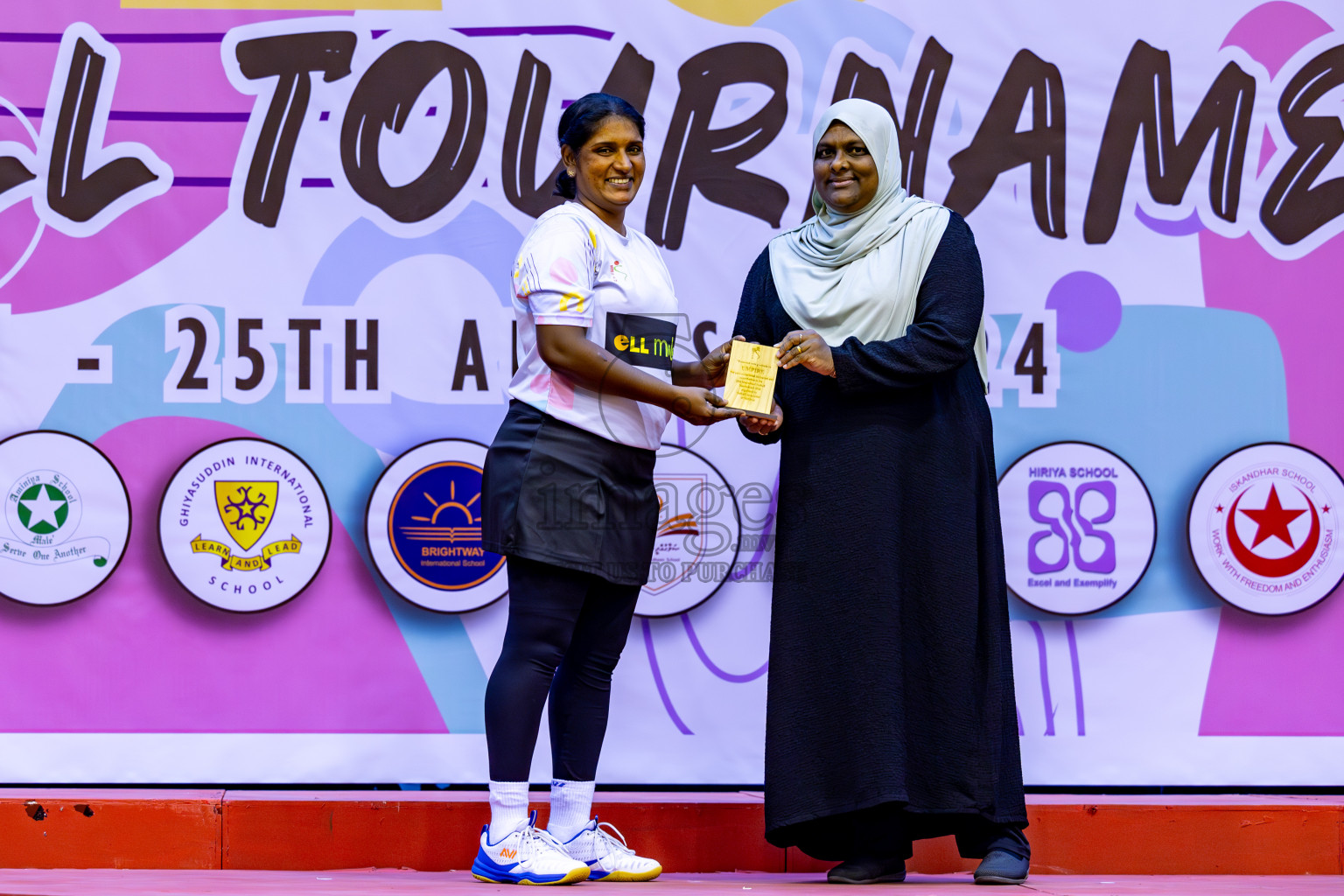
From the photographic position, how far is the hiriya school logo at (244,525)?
3.39 meters

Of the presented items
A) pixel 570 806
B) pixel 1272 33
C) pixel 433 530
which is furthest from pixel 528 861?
pixel 1272 33

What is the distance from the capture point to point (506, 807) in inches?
96.7

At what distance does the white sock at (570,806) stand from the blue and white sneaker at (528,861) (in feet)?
0.32

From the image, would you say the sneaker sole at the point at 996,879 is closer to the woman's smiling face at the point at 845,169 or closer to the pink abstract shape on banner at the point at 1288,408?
the pink abstract shape on banner at the point at 1288,408

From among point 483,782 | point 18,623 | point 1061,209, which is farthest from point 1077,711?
point 18,623

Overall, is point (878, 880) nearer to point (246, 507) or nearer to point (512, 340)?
point (512, 340)

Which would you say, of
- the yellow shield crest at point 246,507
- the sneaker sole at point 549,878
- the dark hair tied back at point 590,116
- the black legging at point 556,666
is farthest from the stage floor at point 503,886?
→ the dark hair tied back at point 590,116

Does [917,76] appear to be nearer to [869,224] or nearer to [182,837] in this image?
[869,224]

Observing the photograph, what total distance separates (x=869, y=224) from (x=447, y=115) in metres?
1.38

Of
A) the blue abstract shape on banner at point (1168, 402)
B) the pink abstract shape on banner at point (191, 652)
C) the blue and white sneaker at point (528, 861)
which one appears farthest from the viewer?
the blue abstract shape on banner at point (1168, 402)

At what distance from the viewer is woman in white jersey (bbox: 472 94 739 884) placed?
246cm

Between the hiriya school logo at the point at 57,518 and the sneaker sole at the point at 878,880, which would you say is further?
the hiriya school logo at the point at 57,518

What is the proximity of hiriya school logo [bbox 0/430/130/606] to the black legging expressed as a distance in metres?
1.49

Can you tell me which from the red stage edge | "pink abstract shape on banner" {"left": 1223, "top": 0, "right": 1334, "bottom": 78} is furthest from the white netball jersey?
"pink abstract shape on banner" {"left": 1223, "top": 0, "right": 1334, "bottom": 78}
